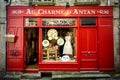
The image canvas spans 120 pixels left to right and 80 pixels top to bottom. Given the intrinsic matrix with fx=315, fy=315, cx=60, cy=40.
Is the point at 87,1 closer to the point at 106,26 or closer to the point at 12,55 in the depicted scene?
the point at 106,26

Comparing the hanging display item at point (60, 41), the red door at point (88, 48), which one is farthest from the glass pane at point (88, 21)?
the hanging display item at point (60, 41)

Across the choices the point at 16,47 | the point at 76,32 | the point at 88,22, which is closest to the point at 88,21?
the point at 88,22

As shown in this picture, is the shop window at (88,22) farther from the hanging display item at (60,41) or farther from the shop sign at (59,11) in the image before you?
the hanging display item at (60,41)

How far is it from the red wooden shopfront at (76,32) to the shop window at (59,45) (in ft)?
0.71

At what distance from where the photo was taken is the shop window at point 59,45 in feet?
55.2

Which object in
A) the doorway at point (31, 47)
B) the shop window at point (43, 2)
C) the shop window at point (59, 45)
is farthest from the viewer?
the doorway at point (31, 47)

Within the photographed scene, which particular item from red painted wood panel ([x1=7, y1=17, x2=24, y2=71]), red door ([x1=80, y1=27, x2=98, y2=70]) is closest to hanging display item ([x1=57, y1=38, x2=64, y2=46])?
red door ([x1=80, y1=27, x2=98, y2=70])

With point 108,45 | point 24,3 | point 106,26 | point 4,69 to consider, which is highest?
point 24,3

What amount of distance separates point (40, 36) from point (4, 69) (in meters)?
2.55

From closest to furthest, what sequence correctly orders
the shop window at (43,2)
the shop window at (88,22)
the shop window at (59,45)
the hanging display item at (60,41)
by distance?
the shop window at (43,2) → the shop window at (88,22) → the shop window at (59,45) → the hanging display item at (60,41)

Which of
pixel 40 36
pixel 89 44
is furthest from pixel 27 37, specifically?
pixel 89 44

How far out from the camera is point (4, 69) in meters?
16.5

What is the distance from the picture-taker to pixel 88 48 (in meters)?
16.6

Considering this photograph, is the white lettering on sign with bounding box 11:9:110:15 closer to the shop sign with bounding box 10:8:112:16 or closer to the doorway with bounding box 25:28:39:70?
the shop sign with bounding box 10:8:112:16
